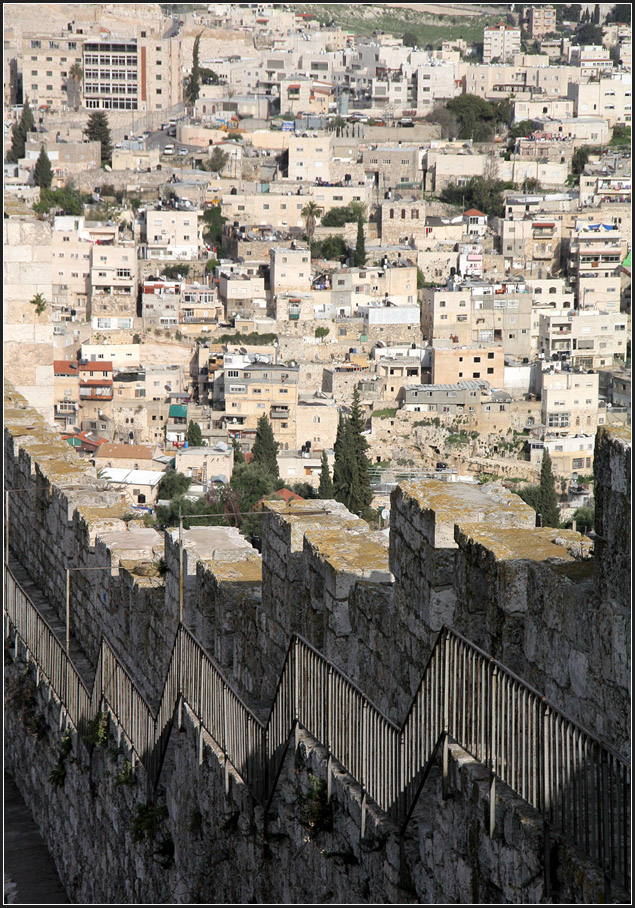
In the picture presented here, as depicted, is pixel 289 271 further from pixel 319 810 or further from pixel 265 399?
pixel 319 810

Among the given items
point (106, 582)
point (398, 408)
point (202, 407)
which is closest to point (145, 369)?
point (202, 407)

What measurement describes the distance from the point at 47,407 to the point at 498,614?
912 centimetres

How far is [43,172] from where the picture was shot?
242ft

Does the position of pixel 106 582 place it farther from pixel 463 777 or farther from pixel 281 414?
pixel 281 414

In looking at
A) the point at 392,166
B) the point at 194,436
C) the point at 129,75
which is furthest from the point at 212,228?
the point at 194,436

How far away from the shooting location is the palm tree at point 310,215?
73500 millimetres

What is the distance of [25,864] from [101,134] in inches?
2929

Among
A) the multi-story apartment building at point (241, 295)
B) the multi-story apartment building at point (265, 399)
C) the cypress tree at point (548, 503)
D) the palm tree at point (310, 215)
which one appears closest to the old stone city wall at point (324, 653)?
the cypress tree at point (548, 503)

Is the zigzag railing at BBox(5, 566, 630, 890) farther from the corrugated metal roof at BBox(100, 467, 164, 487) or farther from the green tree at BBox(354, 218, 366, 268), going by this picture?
the green tree at BBox(354, 218, 366, 268)

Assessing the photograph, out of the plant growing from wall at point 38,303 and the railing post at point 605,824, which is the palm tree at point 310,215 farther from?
the railing post at point 605,824

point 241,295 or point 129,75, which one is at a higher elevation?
point 129,75

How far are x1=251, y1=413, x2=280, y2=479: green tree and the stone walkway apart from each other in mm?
37114

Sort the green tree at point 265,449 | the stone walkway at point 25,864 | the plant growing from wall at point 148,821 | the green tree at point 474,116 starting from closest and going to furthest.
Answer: the plant growing from wall at point 148,821 < the stone walkway at point 25,864 < the green tree at point 265,449 < the green tree at point 474,116

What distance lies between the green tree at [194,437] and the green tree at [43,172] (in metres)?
26.1
